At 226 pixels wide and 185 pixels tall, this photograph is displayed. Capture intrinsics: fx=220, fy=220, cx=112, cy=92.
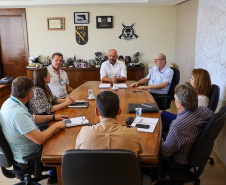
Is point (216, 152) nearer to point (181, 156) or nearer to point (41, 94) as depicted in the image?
point (181, 156)

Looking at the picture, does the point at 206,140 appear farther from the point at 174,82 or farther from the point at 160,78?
the point at 160,78

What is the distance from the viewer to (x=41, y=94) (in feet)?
→ 7.46

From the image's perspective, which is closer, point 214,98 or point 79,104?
point 214,98

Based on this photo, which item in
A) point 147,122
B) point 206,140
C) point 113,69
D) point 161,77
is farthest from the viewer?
point 113,69

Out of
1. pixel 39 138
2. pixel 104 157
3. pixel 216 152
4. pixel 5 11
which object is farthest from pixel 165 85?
pixel 5 11

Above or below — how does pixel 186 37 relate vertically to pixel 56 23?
below

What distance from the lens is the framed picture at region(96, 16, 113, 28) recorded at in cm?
533

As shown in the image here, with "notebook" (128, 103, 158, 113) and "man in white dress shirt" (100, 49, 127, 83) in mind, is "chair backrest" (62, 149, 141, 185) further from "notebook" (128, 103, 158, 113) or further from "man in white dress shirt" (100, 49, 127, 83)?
"man in white dress shirt" (100, 49, 127, 83)

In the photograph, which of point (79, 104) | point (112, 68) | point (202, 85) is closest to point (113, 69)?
point (112, 68)

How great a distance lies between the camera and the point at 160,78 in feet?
11.6

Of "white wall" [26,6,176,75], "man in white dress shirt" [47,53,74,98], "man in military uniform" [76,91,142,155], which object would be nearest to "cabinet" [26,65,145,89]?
"white wall" [26,6,176,75]

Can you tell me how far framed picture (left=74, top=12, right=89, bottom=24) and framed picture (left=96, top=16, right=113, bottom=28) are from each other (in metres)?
0.27

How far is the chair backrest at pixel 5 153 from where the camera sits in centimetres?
168

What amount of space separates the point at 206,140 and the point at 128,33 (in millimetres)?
4289
